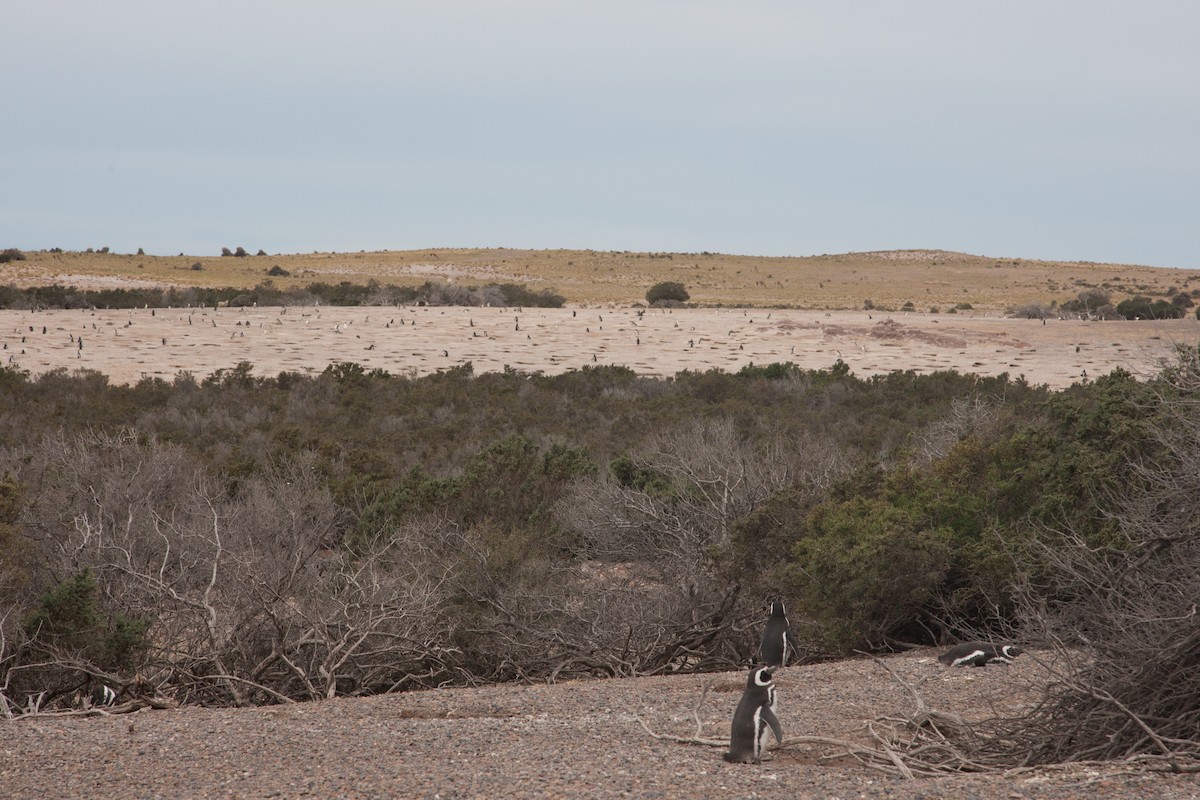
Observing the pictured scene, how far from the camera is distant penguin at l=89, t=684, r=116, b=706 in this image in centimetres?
805

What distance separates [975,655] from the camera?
8.21 meters

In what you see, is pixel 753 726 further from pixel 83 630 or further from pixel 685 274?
pixel 685 274

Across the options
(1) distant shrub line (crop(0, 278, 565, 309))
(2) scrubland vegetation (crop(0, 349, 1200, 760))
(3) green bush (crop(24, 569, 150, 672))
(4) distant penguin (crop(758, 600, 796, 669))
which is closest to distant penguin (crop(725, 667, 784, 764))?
(2) scrubland vegetation (crop(0, 349, 1200, 760))

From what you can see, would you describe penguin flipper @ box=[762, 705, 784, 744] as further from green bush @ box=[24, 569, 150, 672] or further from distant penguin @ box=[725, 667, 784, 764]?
green bush @ box=[24, 569, 150, 672]

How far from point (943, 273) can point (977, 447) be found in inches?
2992

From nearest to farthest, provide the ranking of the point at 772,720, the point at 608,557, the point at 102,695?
the point at 772,720 → the point at 102,695 → the point at 608,557

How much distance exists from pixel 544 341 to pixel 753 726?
2714cm

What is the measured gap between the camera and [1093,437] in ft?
32.8

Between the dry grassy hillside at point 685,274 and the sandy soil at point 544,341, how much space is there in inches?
685

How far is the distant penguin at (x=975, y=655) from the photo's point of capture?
821cm

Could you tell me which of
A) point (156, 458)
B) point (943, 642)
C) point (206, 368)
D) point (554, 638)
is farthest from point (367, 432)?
point (943, 642)

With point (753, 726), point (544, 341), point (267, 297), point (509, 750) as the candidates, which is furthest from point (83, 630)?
point (267, 297)

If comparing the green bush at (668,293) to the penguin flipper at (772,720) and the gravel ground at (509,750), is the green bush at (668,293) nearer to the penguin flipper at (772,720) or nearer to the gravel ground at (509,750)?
the gravel ground at (509,750)

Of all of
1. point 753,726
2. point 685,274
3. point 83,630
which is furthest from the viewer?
point 685,274
